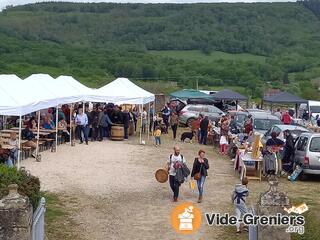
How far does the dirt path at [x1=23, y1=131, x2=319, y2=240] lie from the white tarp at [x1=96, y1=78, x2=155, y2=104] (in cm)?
261

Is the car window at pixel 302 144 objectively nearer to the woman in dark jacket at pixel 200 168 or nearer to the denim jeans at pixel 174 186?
the woman in dark jacket at pixel 200 168

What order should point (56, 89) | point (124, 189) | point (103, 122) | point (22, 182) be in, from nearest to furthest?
point (22, 182) → point (124, 189) → point (56, 89) → point (103, 122)

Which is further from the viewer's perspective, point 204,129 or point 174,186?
Answer: point 204,129

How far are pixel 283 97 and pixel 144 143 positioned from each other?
13.4 meters

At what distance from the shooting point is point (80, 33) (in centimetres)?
10831

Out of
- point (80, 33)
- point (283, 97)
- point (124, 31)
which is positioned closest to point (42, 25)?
point (80, 33)

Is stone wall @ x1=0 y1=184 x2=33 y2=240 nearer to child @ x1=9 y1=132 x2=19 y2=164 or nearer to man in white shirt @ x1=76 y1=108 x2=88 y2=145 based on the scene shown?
child @ x1=9 y1=132 x2=19 y2=164

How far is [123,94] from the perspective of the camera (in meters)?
25.5

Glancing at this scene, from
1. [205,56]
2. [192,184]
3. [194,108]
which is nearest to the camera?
[192,184]

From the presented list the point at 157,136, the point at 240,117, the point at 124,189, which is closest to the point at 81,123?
the point at 157,136

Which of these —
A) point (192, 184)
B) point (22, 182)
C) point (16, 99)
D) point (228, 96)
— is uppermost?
point (16, 99)

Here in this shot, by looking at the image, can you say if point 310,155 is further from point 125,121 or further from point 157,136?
point 125,121
